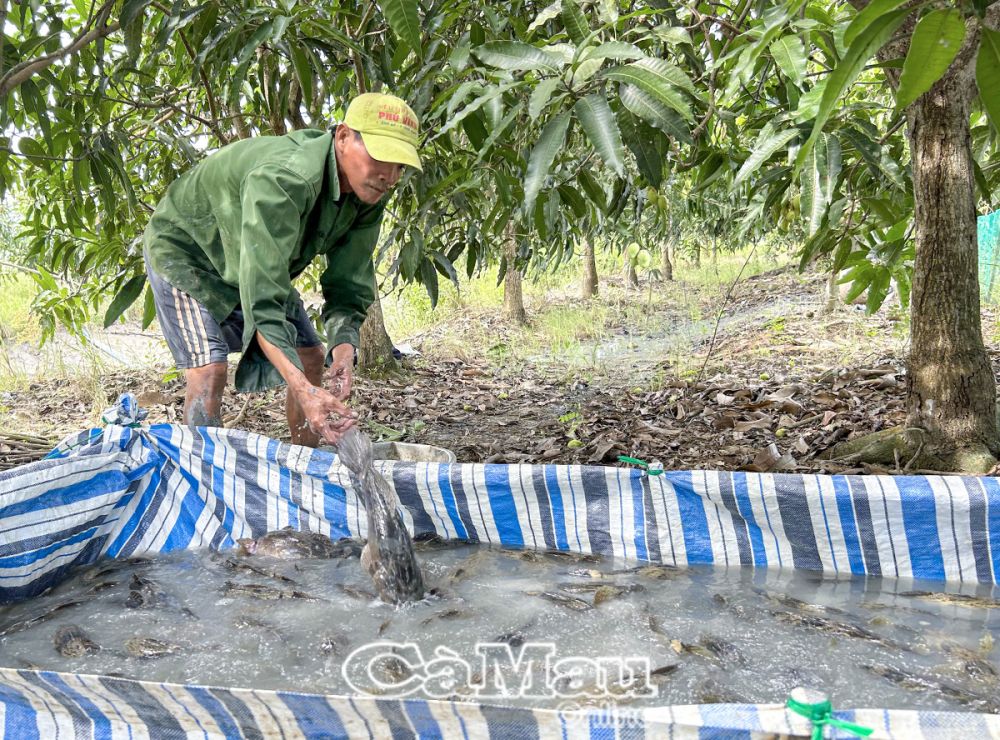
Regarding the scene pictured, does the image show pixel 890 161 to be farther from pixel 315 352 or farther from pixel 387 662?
pixel 315 352

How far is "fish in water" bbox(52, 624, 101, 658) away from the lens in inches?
61.0

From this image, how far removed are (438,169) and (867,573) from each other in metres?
1.74

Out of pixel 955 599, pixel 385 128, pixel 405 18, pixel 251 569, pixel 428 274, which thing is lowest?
pixel 955 599

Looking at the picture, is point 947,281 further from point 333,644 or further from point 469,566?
point 333,644

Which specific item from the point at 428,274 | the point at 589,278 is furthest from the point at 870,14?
the point at 589,278

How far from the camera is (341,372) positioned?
214cm

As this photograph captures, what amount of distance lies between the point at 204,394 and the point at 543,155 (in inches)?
55.3

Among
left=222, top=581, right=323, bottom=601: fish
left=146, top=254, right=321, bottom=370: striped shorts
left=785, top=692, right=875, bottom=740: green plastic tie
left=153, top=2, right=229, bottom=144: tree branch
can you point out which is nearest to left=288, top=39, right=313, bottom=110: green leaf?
left=153, top=2, right=229, bottom=144: tree branch

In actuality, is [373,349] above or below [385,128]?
below

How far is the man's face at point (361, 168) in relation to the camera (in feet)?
5.86

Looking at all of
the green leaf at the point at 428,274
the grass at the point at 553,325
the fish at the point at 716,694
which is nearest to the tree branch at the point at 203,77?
the green leaf at the point at 428,274

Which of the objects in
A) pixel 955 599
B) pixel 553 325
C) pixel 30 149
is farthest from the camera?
pixel 553 325

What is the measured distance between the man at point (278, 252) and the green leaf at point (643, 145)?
51 cm

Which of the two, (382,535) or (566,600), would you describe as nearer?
(566,600)
